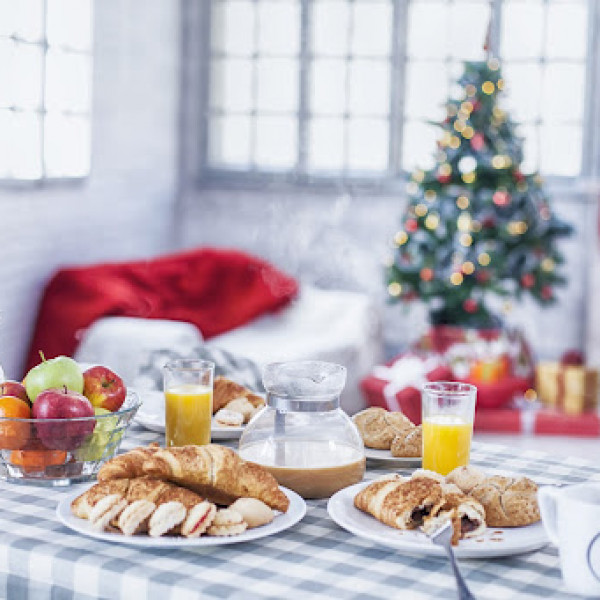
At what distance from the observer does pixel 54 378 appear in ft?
5.73

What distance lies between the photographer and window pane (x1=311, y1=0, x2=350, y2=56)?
6.32 meters

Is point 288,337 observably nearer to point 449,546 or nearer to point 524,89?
point 524,89

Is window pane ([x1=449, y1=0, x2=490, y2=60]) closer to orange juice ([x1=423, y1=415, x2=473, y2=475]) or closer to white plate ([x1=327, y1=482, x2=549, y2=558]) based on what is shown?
orange juice ([x1=423, y1=415, x2=473, y2=475])

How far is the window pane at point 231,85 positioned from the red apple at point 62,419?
4.97 m

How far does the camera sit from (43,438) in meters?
1.66

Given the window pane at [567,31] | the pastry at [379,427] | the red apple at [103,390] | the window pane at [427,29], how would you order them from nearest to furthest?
1. the red apple at [103,390]
2. the pastry at [379,427]
3. the window pane at [567,31]
4. the window pane at [427,29]

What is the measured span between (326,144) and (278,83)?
45 cm

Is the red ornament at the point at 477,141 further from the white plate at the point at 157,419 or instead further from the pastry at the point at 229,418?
the pastry at the point at 229,418

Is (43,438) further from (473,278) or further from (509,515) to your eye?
(473,278)

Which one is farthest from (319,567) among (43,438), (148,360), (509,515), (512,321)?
(512,321)

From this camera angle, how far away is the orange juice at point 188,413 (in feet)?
6.16

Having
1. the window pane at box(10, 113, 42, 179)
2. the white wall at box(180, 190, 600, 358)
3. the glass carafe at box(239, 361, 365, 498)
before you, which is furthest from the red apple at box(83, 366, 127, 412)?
the white wall at box(180, 190, 600, 358)

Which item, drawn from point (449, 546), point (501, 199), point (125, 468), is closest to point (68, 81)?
point (501, 199)

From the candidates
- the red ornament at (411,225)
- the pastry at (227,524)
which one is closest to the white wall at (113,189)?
the red ornament at (411,225)
